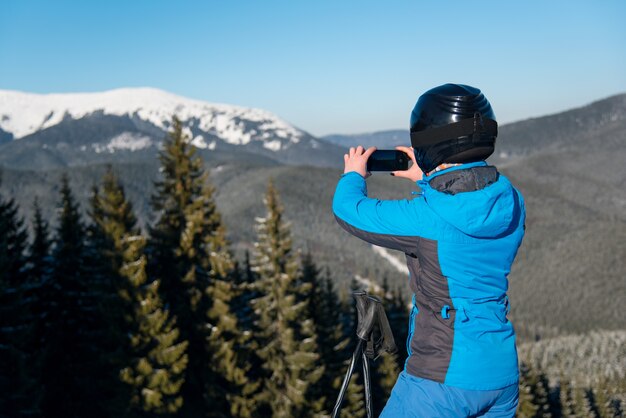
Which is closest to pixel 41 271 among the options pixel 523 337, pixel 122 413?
pixel 122 413

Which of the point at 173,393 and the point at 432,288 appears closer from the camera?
the point at 432,288

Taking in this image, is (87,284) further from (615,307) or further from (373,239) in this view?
(615,307)

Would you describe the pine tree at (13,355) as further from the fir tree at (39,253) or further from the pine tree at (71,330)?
the fir tree at (39,253)

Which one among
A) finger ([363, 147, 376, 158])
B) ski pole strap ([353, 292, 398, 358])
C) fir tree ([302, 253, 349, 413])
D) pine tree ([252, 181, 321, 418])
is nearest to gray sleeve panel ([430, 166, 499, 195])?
finger ([363, 147, 376, 158])

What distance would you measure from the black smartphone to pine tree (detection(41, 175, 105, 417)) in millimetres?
19327

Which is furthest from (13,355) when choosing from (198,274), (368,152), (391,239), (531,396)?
(531,396)

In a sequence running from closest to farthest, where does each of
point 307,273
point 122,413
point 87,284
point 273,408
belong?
1. point 122,413
2. point 87,284
3. point 273,408
4. point 307,273

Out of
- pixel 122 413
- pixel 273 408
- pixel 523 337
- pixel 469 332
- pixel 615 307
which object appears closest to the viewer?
pixel 469 332

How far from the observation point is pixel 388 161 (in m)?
3.63

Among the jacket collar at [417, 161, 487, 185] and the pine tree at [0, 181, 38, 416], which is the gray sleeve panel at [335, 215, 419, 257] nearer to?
the jacket collar at [417, 161, 487, 185]

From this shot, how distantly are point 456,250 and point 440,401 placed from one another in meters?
0.90

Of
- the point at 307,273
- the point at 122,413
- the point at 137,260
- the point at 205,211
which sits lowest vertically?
the point at 122,413

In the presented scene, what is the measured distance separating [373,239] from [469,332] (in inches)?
30.9

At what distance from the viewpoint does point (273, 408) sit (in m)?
22.3
